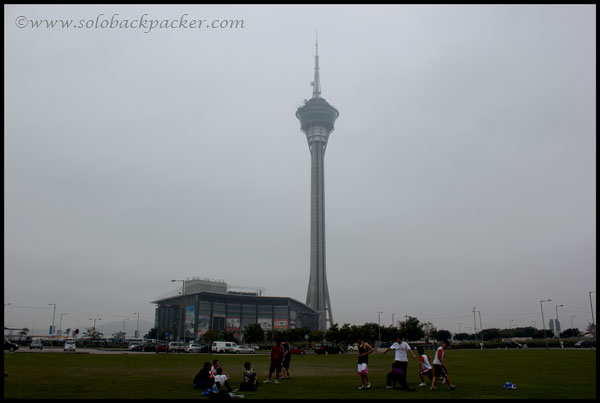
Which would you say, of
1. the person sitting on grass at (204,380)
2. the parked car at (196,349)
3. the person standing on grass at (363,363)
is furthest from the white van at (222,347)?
the person standing on grass at (363,363)

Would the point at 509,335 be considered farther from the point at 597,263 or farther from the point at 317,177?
the point at 597,263

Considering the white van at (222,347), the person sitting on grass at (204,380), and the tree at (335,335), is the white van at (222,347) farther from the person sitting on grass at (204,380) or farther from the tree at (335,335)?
the person sitting on grass at (204,380)

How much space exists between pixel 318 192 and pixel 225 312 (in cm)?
5340

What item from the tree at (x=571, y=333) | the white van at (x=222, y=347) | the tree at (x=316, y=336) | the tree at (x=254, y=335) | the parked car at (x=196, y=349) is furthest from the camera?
the tree at (x=571, y=333)

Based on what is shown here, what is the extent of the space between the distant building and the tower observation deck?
195 inches

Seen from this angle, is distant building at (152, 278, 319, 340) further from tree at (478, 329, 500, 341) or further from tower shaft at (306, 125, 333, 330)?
tree at (478, 329, 500, 341)

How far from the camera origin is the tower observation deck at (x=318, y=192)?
16850 cm

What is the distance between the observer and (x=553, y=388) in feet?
52.7

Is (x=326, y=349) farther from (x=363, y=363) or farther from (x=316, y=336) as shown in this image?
(x=316, y=336)

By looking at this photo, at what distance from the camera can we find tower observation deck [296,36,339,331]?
6634 inches

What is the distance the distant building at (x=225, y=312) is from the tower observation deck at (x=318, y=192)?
4959 millimetres

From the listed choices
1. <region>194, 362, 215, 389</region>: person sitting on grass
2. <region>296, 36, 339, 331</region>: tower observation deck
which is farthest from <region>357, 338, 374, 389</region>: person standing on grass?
<region>296, 36, 339, 331</region>: tower observation deck

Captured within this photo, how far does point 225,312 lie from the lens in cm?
15100

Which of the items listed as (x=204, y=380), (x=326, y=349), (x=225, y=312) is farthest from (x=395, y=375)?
(x=225, y=312)
